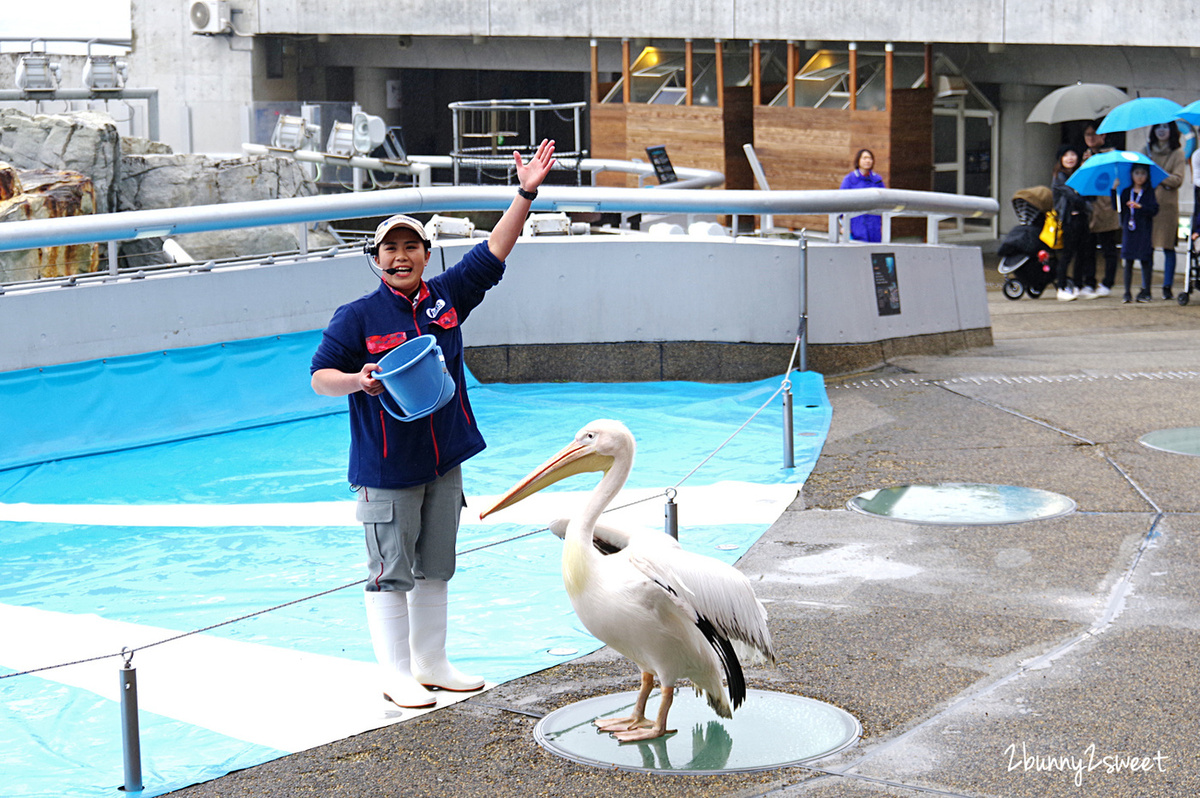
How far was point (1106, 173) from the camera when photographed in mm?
17219

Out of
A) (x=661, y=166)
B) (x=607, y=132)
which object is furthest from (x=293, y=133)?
(x=661, y=166)

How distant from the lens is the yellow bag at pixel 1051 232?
17328 millimetres

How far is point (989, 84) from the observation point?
25203mm

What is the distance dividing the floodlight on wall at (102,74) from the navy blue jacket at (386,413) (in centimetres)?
2412

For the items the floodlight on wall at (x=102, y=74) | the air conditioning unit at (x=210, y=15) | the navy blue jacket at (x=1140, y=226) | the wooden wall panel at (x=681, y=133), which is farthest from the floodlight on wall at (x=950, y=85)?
the air conditioning unit at (x=210, y=15)

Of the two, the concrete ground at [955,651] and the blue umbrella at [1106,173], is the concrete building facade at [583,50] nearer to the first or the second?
the blue umbrella at [1106,173]

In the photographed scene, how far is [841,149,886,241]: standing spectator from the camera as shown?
14.1m

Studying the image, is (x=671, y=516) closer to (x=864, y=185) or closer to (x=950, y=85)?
(x=864, y=185)

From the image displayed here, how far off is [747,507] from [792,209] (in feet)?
12.8

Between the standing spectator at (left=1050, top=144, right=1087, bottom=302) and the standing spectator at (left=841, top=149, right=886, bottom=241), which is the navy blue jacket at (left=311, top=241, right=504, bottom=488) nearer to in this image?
the standing spectator at (left=841, top=149, right=886, bottom=241)

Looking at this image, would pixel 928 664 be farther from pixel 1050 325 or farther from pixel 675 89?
pixel 675 89

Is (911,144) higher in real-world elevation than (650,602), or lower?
higher

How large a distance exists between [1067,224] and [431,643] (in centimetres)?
1395

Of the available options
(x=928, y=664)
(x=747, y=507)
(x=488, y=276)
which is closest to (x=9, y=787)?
(x=488, y=276)
